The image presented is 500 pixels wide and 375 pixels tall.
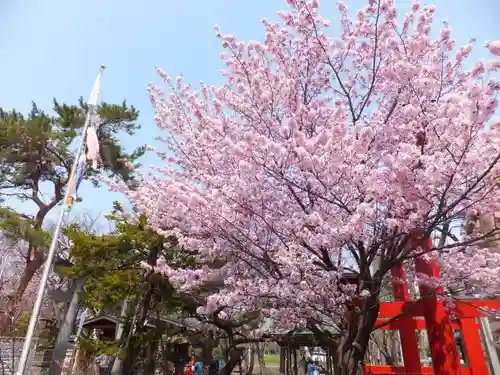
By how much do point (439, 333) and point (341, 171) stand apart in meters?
3.75

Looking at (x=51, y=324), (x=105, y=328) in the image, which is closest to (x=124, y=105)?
(x=105, y=328)

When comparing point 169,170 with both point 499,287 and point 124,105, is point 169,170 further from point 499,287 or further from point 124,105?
point 124,105

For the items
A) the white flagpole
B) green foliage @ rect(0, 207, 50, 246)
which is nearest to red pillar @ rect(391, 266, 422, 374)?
the white flagpole

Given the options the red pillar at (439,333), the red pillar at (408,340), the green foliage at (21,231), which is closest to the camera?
the red pillar at (439,333)

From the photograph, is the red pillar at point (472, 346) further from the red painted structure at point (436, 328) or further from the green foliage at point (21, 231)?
the green foliage at point (21, 231)

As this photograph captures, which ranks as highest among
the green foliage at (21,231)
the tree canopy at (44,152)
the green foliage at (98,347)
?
the tree canopy at (44,152)

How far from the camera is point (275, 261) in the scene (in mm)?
5539

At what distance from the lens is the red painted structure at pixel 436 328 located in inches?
247

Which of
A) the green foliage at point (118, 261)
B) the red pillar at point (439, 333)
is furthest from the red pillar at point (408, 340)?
the green foliage at point (118, 261)

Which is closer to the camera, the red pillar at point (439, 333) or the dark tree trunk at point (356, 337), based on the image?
the dark tree trunk at point (356, 337)

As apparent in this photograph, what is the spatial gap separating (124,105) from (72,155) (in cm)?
286

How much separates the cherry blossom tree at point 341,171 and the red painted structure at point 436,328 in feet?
1.85

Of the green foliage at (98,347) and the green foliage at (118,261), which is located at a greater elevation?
the green foliage at (118,261)

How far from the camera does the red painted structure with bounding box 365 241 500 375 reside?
628 cm
